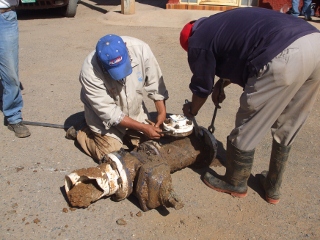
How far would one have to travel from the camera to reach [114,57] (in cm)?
309

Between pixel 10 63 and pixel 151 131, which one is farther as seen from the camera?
pixel 10 63

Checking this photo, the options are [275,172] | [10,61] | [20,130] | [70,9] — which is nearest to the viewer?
[275,172]

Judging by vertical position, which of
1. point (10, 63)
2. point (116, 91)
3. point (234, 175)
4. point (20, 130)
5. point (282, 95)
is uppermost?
point (282, 95)

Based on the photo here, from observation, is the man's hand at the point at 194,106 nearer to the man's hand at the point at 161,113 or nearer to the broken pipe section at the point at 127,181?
the man's hand at the point at 161,113

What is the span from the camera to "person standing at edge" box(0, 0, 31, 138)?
3834 mm

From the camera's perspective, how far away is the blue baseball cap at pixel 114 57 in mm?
3090

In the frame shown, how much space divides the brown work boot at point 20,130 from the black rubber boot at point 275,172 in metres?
2.68

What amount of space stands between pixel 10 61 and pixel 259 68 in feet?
8.74

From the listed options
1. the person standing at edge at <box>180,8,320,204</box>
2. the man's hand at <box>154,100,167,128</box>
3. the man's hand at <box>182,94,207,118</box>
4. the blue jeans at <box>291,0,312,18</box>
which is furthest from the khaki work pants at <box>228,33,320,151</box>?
the blue jeans at <box>291,0,312,18</box>

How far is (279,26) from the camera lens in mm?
2615

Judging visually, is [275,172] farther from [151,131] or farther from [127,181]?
[127,181]

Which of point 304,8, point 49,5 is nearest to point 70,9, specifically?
point 49,5

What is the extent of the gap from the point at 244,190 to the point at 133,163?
104cm

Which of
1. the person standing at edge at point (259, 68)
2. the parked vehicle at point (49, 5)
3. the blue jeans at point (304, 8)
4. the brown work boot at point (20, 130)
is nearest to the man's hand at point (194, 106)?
the person standing at edge at point (259, 68)
